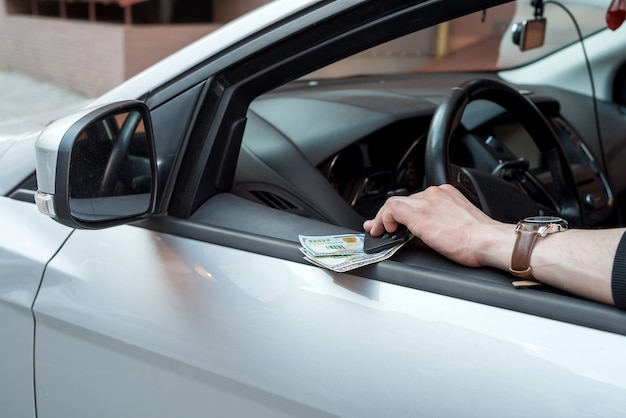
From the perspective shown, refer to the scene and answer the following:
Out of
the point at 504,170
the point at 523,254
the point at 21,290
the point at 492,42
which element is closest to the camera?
the point at 523,254

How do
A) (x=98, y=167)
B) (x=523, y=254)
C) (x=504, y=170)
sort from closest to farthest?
(x=523, y=254) < (x=98, y=167) < (x=504, y=170)

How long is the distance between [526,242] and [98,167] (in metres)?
0.93

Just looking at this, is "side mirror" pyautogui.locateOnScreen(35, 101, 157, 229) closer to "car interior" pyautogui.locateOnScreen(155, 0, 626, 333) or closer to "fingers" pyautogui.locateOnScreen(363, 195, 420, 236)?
"car interior" pyautogui.locateOnScreen(155, 0, 626, 333)

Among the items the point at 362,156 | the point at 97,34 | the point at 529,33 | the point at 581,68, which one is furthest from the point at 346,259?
the point at 97,34

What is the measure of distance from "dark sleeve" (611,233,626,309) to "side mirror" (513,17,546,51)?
2.13 metres

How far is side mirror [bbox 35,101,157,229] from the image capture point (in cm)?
163

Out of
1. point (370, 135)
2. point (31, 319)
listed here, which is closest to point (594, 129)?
point (370, 135)

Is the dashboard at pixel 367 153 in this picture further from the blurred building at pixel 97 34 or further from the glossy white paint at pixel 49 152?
the blurred building at pixel 97 34

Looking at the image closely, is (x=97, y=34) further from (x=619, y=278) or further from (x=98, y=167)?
(x=619, y=278)

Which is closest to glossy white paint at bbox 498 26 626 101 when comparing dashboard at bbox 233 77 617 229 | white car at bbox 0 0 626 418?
dashboard at bbox 233 77 617 229

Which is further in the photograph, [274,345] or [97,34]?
[97,34]

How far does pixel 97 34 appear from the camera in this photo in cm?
994

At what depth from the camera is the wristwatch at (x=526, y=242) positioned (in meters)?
1.43

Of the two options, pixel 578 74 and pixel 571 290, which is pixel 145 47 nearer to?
pixel 578 74
